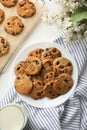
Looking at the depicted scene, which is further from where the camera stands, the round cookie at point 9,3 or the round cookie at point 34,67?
the round cookie at point 9,3

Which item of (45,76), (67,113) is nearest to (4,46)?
(45,76)

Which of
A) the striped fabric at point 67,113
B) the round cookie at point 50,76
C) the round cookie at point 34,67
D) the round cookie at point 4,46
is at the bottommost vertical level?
the striped fabric at point 67,113

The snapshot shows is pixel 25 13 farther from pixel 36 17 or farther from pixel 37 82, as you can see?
pixel 37 82

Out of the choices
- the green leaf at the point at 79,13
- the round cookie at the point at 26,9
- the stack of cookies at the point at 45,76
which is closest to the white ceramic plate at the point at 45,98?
the stack of cookies at the point at 45,76

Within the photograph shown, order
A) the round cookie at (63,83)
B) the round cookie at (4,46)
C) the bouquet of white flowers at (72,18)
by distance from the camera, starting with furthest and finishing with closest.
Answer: the round cookie at (4,46)
the round cookie at (63,83)
the bouquet of white flowers at (72,18)

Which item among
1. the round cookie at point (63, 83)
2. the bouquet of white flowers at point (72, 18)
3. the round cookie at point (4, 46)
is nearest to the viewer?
the bouquet of white flowers at point (72, 18)

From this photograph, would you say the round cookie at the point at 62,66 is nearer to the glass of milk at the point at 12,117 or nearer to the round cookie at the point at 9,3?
the glass of milk at the point at 12,117

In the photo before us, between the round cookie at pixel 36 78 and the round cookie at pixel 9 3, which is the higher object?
the round cookie at pixel 9 3
